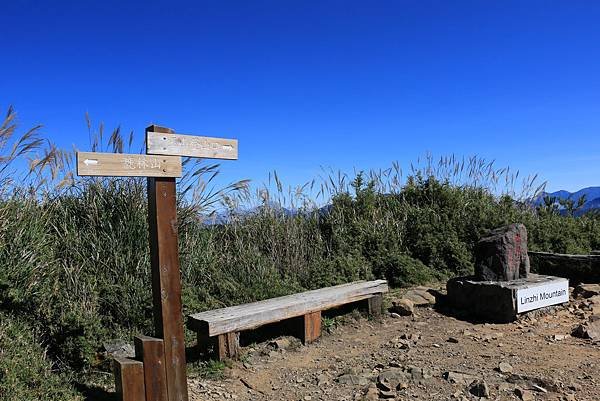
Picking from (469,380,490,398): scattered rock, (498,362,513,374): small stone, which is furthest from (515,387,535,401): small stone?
(498,362,513,374): small stone

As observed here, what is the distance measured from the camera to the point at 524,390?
12.0ft

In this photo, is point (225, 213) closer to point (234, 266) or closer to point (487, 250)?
point (234, 266)

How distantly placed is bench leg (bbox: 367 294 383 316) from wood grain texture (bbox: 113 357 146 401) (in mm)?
3048

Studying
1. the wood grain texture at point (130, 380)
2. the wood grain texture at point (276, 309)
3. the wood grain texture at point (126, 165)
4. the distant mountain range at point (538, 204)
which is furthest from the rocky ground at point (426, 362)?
the distant mountain range at point (538, 204)

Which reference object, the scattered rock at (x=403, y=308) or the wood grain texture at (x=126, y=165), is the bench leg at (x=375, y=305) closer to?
the scattered rock at (x=403, y=308)

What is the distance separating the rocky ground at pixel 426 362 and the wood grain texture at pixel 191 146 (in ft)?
5.81

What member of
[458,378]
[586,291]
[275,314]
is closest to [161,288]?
[275,314]

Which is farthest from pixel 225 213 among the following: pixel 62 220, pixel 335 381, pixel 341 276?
pixel 335 381

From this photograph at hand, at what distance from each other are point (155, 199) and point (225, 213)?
336 cm

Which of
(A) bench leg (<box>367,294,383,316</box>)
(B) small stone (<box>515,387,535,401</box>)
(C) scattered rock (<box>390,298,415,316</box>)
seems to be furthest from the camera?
(C) scattered rock (<box>390,298,415,316</box>)

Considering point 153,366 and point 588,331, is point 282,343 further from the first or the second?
point 588,331

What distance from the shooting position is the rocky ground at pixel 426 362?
12.4ft

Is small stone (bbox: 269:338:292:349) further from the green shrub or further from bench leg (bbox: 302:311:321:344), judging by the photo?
the green shrub

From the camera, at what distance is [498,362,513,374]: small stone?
4.12 metres
